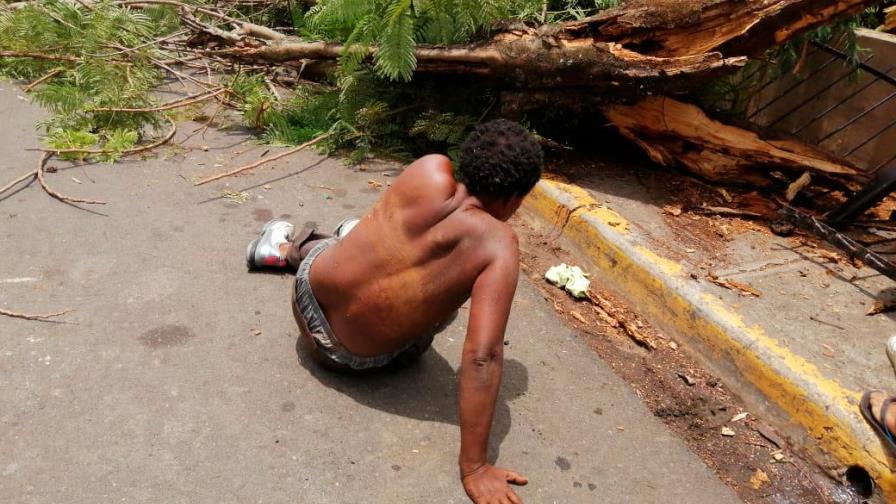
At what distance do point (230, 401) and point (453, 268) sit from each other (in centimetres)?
106

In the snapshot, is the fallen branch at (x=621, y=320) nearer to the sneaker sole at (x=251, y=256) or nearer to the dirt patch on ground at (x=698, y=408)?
the dirt patch on ground at (x=698, y=408)

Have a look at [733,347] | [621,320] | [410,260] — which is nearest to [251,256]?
[410,260]

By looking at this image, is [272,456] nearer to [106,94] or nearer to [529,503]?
[529,503]

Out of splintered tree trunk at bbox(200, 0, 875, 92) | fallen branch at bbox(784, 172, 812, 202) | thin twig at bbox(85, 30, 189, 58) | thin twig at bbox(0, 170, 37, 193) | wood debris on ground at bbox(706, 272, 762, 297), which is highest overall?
splintered tree trunk at bbox(200, 0, 875, 92)

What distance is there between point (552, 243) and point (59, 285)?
2646mm

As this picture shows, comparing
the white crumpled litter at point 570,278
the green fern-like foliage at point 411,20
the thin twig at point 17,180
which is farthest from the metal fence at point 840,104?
the thin twig at point 17,180

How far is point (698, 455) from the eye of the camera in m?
2.71

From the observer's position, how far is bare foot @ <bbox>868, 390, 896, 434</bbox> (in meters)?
2.45

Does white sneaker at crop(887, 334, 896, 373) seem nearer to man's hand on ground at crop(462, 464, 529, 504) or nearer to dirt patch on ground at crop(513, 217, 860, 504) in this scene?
dirt patch on ground at crop(513, 217, 860, 504)

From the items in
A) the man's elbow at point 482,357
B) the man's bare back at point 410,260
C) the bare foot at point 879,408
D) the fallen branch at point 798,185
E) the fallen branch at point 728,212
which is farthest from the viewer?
the fallen branch at point 798,185

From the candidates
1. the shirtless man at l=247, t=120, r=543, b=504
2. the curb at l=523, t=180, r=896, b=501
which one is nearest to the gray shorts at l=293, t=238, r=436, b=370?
the shirtless man at l=247, t=120, r=543, b=504

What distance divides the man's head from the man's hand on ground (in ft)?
3.11

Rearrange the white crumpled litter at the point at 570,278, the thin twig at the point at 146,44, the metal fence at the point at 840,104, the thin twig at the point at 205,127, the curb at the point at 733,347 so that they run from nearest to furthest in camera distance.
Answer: the curb at the point at 733,347 < the white crumpled litter at the point at 570,278 < the metal fence at the point at 840,104 < the thin twig at the point at 205,127 < the thin twig at the point at 146,44

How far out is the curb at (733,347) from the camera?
259cm
